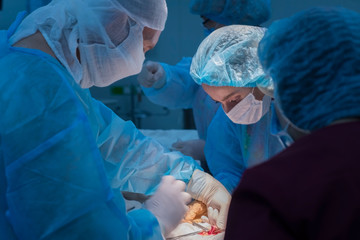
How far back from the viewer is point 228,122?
1852 mm

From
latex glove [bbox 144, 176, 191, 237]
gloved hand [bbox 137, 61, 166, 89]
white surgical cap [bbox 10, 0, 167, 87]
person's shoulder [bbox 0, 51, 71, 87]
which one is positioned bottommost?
gloved hand [bbox 137, 61, 166, 89]

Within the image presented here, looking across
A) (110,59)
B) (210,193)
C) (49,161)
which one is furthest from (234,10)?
(49,161)

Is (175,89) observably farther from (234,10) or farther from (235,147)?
(235,147)

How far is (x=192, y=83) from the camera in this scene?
2.66 meters

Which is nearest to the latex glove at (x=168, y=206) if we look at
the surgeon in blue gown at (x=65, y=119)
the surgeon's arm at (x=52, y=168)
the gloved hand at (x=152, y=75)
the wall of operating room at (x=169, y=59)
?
the surgeon in blue gown at (x=65, y=119)

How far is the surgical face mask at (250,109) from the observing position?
5.00 feet

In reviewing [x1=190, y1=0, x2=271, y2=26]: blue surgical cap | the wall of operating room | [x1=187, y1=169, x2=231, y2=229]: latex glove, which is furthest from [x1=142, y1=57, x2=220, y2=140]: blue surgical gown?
the wall of operating room

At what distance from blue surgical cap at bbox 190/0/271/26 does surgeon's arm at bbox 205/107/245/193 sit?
2.40 feet

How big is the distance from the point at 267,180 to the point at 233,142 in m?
1.28

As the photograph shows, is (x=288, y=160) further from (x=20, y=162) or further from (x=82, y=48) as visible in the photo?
(x=82, y=48)

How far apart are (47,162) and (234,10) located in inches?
68.8

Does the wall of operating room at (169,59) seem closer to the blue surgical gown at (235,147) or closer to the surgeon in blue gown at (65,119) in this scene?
the blue surgical gown at (235,147)

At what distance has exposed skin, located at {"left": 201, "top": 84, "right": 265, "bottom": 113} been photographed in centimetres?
152

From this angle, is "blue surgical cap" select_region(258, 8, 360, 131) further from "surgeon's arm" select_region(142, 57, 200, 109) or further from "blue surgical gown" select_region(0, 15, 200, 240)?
"surgeon's arm" select_region(142, 57, 200, 109)
